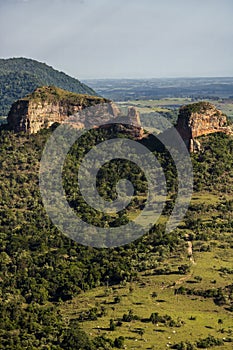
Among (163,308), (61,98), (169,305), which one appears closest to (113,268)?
(169,305)

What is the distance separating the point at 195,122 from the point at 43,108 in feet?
83.0

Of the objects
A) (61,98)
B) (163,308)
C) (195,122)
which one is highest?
(61,98)

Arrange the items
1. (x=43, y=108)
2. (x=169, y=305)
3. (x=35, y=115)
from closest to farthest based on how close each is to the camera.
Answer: (x=169, y=305), (x=35, y=115), (x=43, y=108)

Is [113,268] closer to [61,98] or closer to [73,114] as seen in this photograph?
[73,114]

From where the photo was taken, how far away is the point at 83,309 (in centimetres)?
6381

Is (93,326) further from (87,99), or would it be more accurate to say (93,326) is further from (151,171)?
(87,99)

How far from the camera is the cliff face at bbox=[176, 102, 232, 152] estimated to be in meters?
99.9

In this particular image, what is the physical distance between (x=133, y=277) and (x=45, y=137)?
39.7 meters

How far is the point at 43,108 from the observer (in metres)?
102

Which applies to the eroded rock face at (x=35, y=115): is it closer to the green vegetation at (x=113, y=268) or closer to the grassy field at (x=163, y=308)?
the green vegetation at (x=113, y=268)

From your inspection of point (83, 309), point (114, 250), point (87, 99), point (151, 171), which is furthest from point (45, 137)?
point (83, 309)

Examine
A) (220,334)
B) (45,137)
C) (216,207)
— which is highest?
(45,137)

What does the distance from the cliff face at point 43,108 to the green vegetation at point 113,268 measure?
2.17 meters

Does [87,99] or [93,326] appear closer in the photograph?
[93,326]
